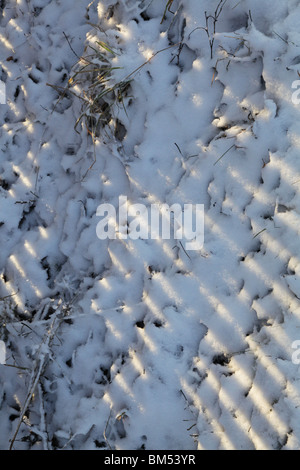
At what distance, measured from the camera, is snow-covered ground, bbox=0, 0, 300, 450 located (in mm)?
1700

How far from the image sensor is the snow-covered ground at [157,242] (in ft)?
5.58

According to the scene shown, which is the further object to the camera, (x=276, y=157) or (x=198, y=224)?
(x=198, y=224)

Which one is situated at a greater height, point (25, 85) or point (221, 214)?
point (25, 85)

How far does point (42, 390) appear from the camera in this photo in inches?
77.4

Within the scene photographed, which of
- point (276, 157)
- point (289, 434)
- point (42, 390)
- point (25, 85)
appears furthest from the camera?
point (25, 85)

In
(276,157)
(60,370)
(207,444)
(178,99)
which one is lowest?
(207,444)

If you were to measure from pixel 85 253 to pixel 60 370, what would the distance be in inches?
17.5

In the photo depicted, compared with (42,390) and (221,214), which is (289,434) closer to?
(221,214)

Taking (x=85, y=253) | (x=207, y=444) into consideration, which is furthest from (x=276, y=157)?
(x=207, y=444)

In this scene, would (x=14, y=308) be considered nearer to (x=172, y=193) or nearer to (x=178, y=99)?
(x=172, y=193)

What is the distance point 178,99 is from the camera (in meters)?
1.92

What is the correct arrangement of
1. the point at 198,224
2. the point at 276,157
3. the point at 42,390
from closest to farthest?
the point at 276,157, the point at 198,224, the point at 42,390

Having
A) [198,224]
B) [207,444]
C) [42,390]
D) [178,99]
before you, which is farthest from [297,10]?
[42,390]

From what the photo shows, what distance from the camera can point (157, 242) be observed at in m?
1.90
